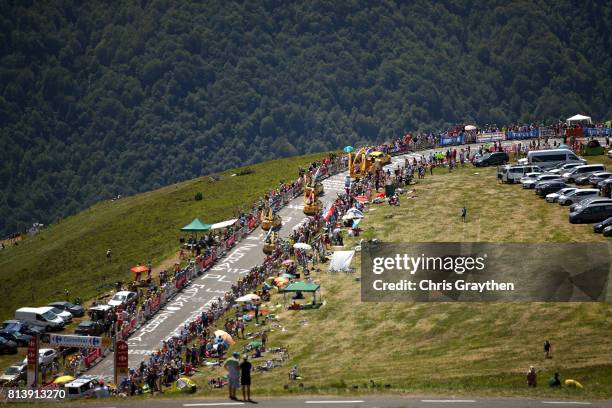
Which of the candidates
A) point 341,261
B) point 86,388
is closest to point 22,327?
point 86,388

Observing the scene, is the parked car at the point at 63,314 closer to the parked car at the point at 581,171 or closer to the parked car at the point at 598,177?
the parked car at the point at 581,171

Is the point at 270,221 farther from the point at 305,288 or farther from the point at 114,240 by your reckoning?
the point at 114,240

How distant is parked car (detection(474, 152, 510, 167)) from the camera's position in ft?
346

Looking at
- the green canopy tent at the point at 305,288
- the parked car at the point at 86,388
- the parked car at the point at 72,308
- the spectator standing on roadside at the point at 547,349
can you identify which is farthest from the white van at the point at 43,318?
the spectator standing on roadside at the point at 547,349

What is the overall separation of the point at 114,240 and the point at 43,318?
30.5 m

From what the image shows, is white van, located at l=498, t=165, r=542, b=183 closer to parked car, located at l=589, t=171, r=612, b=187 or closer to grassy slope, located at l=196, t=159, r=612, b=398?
parked car, located at l=589, t=171, r=612, b=187

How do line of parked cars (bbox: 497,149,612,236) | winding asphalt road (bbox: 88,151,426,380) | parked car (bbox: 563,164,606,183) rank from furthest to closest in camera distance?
parked car (bbox: 563,164,606,183), line of parked cars (bbox: 497,149,612,236), winding asphalt road (bbox: 88,151,426,380)

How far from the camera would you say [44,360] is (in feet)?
234

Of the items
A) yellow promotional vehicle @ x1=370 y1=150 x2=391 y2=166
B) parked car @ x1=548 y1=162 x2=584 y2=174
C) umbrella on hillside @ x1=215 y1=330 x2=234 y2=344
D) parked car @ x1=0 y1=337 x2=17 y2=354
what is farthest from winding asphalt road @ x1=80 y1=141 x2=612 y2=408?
parked car @ x1=548 y1=162 x2=584 y2=174

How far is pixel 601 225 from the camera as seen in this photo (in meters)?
77.2

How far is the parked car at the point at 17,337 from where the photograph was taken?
77.5m

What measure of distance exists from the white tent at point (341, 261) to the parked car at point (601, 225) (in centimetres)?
1658

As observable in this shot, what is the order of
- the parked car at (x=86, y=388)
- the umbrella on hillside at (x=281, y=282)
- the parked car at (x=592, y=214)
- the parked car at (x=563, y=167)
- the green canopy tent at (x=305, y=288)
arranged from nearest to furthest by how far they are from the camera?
1. the parked car at (x=86, y=388)
2. the green canopy tent at (x=305, y=288)
3. the umbrella on hillside at (x=281, y=282)
4. the parked car at (x=592, y=214)
5. the parked car at (x=563, y=167)

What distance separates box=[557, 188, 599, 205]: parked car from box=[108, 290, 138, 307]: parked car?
32203 mm
